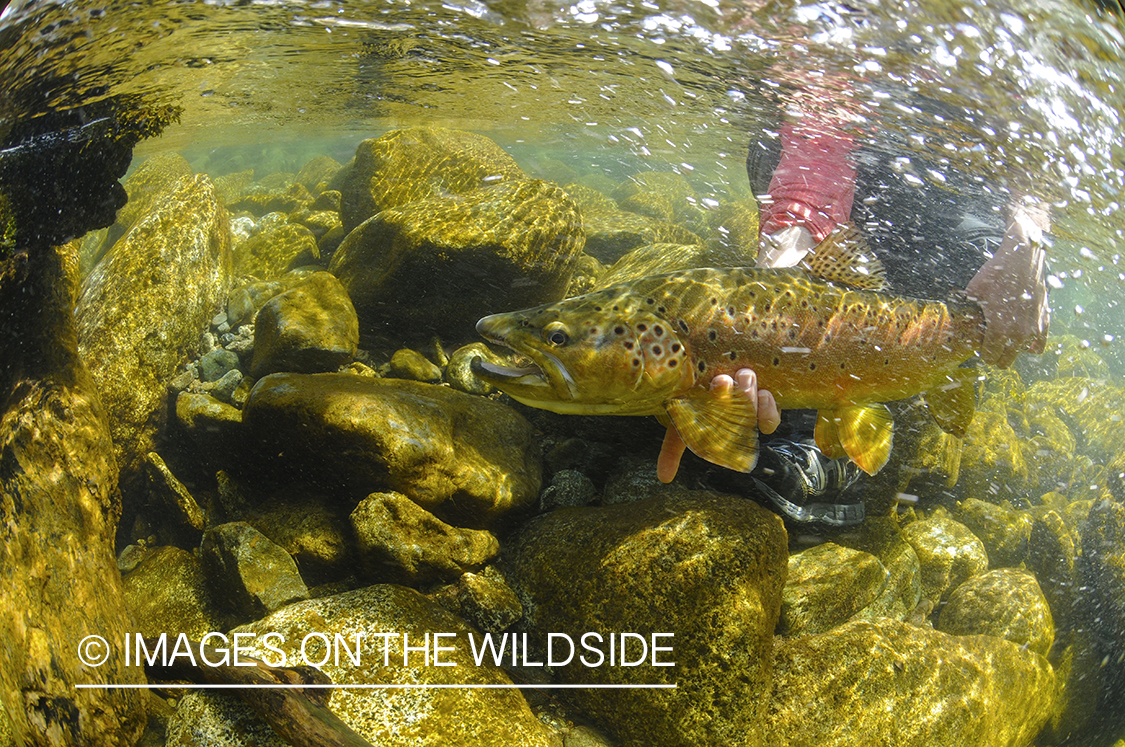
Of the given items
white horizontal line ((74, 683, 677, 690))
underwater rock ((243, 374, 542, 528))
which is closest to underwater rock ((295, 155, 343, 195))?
underwater rock ((243, 374, 542, 528))

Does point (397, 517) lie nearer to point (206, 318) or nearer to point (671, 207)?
point (206, 318)

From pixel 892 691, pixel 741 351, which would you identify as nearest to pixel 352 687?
pixel 741 351

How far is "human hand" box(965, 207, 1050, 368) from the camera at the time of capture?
10.7 ft

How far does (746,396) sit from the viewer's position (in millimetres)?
2516

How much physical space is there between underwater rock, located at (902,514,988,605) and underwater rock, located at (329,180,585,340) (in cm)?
336

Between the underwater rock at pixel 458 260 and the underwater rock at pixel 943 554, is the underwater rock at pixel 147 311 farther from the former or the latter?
the underwater rock at pixel 943 554

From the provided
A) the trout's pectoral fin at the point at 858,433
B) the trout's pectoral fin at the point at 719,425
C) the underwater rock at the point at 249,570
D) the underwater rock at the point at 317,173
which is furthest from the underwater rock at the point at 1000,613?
the underwater rock at the point at 317,173

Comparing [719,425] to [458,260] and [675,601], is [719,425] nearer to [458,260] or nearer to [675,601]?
[675,601]

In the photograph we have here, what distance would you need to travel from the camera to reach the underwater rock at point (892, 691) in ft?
7.85

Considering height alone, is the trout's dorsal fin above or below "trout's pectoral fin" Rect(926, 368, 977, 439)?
above

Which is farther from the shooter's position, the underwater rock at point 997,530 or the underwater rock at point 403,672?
the underwater rock at point 997,530

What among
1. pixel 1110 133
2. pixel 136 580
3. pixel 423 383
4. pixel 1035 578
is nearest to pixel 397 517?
pixel 423 383

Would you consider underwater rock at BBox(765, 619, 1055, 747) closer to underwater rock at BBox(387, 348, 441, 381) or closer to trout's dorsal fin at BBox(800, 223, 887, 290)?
trout's dorsal fin at BBox(800, 223, 887, 290)

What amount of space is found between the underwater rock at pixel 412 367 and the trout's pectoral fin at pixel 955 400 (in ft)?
10.7
